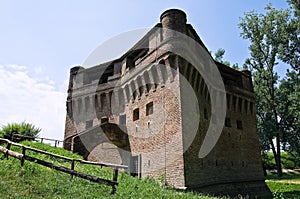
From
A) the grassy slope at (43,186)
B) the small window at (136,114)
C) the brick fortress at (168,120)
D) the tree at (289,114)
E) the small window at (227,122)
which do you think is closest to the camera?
the grassy slope at (43,186)

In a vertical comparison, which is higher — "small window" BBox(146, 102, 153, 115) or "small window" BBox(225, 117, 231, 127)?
"small window" BBox(146, 102, 153, 115)

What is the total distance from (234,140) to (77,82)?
1378 cm

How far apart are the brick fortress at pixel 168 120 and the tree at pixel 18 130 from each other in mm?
2758

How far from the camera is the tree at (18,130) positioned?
17.8 metres

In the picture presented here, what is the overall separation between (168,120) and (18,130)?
486 inches

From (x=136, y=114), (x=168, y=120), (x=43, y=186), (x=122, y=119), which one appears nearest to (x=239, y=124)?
(x=168, y=120)

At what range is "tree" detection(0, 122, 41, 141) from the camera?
58.4 feet

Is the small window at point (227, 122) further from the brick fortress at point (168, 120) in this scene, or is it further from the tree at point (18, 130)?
the tree at point (18, 130)

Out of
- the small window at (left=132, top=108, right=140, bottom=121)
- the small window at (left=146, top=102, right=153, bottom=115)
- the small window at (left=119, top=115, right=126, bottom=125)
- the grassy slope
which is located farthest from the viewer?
the small window at (left=119, top=115, right=126, bottom=125)

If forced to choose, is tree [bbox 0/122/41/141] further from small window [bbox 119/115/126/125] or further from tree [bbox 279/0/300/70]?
tree [bbox 279/0/300/70]

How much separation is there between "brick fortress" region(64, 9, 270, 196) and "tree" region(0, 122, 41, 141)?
2.76 m

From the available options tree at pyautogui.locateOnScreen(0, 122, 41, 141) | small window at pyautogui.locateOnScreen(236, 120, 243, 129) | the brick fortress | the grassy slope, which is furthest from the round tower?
tree at pyautogui.locateOnScreen(0, 122, 41, 141)

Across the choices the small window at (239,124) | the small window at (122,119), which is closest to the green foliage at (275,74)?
the small window at (239,124)

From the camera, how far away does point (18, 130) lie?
18594 millimetres
